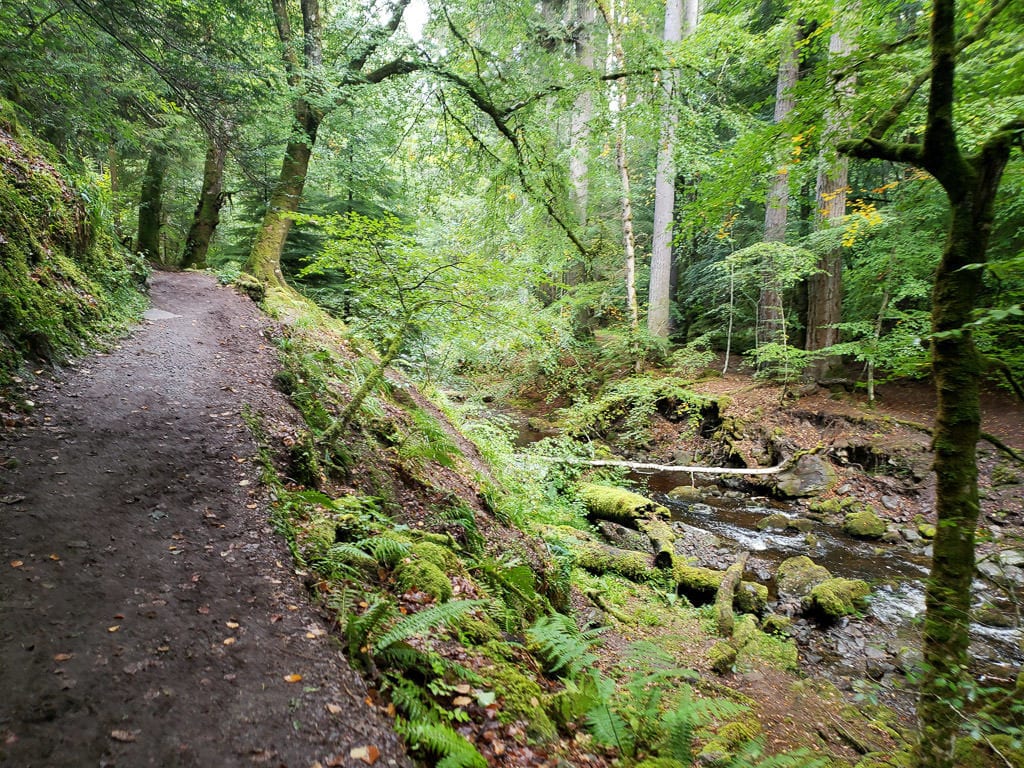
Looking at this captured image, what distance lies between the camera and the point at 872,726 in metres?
4.64

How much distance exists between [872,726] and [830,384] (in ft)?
36.4

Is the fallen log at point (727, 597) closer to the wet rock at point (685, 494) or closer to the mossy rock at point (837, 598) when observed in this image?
the mossy rock at point (837, 598)

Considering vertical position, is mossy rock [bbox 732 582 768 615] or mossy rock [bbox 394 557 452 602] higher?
mossy rock [bbox 394 557 452 602]

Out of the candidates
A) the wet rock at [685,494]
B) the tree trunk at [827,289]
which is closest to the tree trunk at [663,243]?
the tree trunk at [827,289]

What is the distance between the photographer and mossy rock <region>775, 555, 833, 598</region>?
7426mm

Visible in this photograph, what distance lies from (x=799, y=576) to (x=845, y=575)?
0.97 meters

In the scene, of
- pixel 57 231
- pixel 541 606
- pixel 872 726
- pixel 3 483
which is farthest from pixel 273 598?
pixel 57 231

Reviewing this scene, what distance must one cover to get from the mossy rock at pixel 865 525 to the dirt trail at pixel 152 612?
34.0ft

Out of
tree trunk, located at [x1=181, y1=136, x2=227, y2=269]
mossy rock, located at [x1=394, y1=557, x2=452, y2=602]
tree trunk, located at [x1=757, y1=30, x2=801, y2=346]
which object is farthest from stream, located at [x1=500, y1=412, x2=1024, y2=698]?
tree trunk, located at [x1=181, y1=136, x2=227, y2=269]

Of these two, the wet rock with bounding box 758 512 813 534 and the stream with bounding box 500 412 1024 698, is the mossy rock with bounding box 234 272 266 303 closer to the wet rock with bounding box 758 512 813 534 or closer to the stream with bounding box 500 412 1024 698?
the stream with bounding box 500 412 1024 698

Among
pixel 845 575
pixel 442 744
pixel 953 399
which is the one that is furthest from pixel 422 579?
pixel 845 575

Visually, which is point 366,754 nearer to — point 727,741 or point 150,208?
point 727,741

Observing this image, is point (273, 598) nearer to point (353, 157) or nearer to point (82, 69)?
point (82, 69)

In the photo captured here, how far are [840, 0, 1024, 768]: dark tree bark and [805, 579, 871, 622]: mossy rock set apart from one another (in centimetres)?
359
